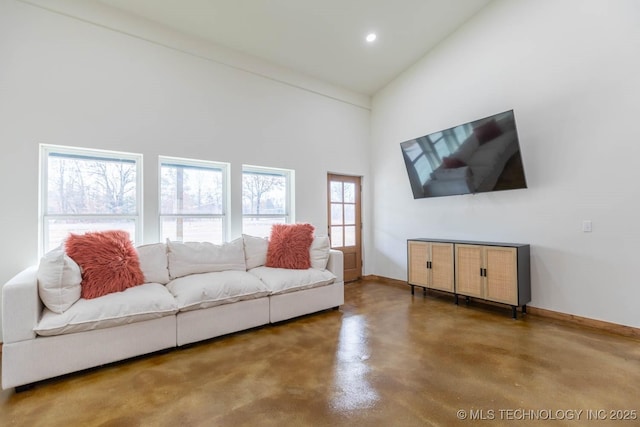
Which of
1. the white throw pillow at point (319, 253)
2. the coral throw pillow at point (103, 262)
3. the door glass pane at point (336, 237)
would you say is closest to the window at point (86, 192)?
the coral throw pillow at point (103, 262)

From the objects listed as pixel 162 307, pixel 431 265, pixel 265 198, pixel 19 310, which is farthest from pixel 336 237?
pixel 19 310

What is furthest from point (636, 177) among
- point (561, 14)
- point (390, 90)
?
point (390, 90)

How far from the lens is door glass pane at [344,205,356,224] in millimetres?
5121

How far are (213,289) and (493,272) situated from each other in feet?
10.1

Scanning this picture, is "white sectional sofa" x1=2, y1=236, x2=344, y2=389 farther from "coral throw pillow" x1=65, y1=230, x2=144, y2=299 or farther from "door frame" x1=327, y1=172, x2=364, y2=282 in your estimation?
"door frame" x1=327, y1=172, x2=364, y2=282

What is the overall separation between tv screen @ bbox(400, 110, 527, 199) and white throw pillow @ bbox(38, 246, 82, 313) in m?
4.09

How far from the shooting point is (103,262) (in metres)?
2.45

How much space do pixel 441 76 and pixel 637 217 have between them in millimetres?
2834

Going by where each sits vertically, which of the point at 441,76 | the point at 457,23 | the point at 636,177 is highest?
the point at 457,23

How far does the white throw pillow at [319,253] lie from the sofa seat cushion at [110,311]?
1.65m

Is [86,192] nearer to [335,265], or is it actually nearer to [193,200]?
[193,200]

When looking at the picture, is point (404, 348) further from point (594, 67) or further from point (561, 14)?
point (561, 14)

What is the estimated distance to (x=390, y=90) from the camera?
16.4ft

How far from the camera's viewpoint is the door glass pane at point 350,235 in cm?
509
